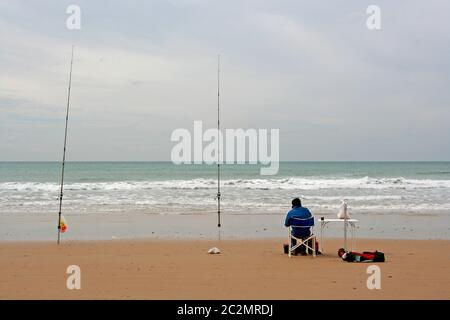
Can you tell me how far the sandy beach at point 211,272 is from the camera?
19.9 ft

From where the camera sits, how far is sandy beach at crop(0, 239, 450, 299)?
608 cm

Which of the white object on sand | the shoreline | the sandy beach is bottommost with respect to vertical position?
the sandy beach

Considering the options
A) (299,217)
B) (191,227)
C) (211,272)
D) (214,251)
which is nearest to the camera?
(211,272)

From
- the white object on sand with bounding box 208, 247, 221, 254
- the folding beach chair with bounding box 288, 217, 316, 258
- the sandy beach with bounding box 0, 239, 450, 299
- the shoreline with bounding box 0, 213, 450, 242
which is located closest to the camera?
the sandy beach with bounding box 0, 239, 450, 299

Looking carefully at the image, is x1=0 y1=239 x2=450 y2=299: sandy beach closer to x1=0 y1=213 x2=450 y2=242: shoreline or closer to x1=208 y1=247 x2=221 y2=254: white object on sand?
x1=208 y1=247 x2=221 y2=254: white object on sand

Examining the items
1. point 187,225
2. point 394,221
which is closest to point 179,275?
point 187,225

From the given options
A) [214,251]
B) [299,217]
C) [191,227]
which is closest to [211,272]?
[214,251]

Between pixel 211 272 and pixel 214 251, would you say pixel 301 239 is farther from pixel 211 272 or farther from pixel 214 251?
pixel 211 272

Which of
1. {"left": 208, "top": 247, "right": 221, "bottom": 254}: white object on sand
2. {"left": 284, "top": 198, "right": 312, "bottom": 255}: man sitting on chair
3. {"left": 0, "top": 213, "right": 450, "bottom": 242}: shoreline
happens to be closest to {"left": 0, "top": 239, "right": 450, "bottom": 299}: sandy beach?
{"left": 208, "top": 247, "right": 221, "bottom": 254}: white object on sand

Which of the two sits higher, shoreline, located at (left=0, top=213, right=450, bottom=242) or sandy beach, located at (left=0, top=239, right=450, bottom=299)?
shoreline, located at (left=0, top=213, right=450, bottom=242)

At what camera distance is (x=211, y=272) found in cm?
743

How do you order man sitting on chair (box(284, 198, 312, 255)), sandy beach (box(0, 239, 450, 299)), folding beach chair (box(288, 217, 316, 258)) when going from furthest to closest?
man sitting on chair (box(284, 198, 312, 255)) < folding beach chair (box(288, 217, 316, 258)) < sandy beach (box(0, 239, 450, 299))

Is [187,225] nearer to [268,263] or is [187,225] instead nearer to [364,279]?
[268,263]

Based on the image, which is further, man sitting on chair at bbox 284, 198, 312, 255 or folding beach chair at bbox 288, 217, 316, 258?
man sitting on chair at bbox 284, 198, 312, 255
